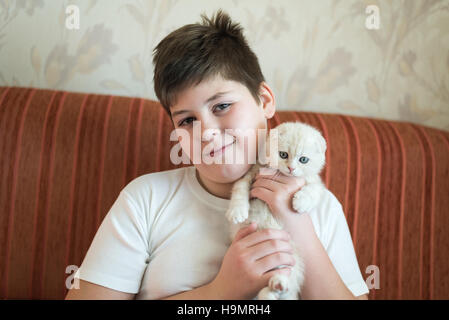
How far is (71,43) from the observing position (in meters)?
1.31

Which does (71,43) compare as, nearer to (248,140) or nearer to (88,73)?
(88,73)

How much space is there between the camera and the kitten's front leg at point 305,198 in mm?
757

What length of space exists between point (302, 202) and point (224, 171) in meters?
0.19

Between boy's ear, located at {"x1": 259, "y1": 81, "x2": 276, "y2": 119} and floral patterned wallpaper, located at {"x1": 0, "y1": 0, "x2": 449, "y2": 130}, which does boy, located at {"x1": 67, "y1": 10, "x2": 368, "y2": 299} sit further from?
floral patterned wallpaper, located at {"x1": 0, "y1": 0, "x2": 449, "y2": 130}

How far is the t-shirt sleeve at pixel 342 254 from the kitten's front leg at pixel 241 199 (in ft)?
0.76

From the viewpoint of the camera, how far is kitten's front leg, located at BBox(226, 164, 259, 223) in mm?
752

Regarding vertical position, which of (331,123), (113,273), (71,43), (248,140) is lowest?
(113,273)

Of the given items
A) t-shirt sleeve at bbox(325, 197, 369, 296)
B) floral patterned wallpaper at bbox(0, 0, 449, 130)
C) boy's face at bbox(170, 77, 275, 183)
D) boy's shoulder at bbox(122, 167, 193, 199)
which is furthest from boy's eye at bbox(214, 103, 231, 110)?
floral patterned wallpaper at bbox(0, 0, 449, 130)

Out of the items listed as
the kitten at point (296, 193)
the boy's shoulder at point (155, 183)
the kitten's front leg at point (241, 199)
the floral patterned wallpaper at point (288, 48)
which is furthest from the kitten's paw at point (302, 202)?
the floral patterned wallpaper at point (288, 48)

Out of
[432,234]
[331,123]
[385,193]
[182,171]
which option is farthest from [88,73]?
[432,234]

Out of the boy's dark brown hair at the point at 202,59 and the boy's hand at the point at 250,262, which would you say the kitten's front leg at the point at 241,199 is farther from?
the boy's dark brown hair at the point at 202,59

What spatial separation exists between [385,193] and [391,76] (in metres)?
0.52

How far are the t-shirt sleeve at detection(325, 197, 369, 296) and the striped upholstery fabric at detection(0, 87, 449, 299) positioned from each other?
301 mm

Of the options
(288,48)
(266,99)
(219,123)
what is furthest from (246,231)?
(288,48)
